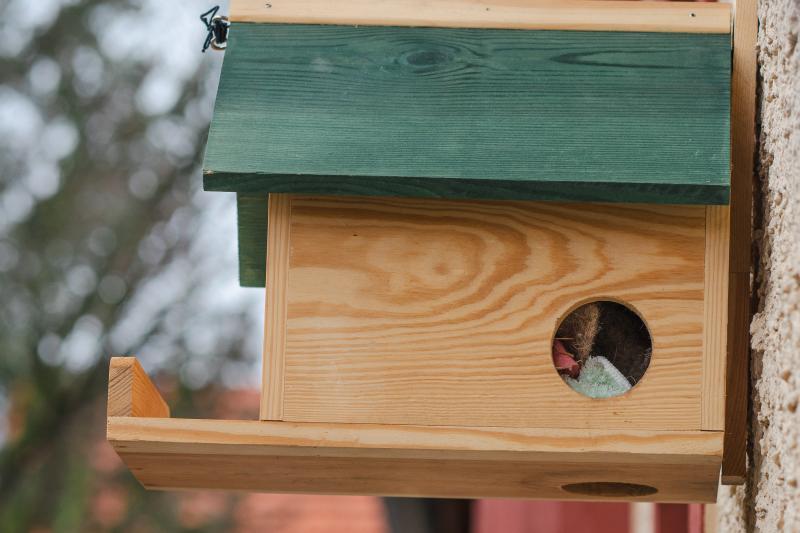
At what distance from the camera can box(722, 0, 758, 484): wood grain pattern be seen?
1.66m

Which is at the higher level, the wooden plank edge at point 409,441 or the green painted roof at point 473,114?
the green painted roof at point 473,114

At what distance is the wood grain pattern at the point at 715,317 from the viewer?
1.52 metres

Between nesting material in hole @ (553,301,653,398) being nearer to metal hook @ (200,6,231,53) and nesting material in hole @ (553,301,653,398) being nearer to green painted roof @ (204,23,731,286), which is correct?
green painted roof @ (204,23,731,286)

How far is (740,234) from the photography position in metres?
1.70

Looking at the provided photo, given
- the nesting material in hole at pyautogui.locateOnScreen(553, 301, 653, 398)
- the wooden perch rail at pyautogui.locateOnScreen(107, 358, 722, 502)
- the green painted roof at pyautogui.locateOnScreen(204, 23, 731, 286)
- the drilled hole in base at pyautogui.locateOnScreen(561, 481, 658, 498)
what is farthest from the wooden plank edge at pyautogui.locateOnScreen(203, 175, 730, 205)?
the drilled hole in base at pyautogui.locateOnScreen(561, 481, 658, 498)

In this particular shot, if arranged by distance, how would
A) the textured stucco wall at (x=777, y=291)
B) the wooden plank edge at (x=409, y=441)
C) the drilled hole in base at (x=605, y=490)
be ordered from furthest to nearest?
the drilled hole in base at (x=605, y=490) → the wooden plank edge at (x=409, y=441) → the textured stucco wall at (x=777, y=291)

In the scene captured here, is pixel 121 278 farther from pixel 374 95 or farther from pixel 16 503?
pixel 374 95

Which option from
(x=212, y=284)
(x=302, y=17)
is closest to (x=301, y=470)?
(x=302, y=17)

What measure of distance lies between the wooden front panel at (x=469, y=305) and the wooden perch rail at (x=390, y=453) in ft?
0.11

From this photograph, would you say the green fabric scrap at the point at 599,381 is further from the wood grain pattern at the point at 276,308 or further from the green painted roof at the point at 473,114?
the wood grain pattern at the point at 276,308

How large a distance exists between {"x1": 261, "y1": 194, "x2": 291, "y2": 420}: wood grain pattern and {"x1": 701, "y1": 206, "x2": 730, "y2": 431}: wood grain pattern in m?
0.51

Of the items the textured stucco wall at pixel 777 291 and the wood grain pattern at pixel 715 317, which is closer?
the textured stucco wall at pixel 777 291

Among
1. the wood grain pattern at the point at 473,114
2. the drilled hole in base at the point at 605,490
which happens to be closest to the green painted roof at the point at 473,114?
the wood grain pattern at the point at 473,114

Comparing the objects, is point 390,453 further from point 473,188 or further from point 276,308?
point 473,188
